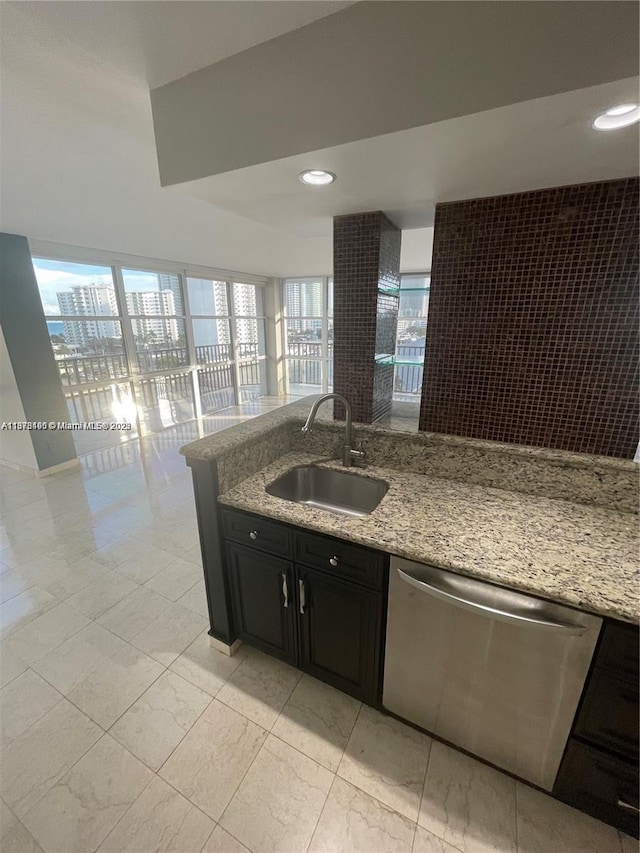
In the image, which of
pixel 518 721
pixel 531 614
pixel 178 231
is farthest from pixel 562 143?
pixel 178 231

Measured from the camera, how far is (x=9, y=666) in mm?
1647

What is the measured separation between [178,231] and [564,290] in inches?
→ 123

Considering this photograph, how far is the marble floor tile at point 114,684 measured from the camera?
1.46 m

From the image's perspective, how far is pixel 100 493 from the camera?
10.9 feet

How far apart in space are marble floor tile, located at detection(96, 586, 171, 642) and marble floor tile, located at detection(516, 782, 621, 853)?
1.82 metres

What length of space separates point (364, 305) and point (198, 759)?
2.09 metres

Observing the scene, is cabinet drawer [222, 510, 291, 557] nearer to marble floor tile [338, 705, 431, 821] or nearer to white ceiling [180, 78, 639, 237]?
marble floor tile [338, 705, 431, 821]

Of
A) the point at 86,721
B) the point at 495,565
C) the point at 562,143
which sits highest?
the point at 562,143

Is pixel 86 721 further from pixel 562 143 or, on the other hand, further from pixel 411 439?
pixel 562 143

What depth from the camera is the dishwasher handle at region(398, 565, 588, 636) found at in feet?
3.16

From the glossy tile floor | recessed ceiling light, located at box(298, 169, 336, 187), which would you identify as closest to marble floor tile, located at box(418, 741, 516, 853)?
the glossy tile floor

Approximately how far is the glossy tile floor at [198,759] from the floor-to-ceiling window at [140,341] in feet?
9.41

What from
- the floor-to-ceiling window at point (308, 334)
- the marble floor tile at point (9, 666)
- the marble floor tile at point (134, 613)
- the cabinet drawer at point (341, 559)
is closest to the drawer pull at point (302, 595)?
the cabinet drawer at point (341, 559)

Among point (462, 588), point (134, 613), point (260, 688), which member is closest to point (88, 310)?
point (134, 613)
